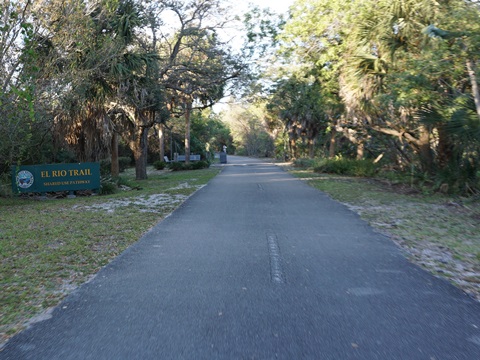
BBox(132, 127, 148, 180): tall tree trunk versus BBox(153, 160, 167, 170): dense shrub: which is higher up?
BBox(132, 127, 148, 180): tall tree trunk

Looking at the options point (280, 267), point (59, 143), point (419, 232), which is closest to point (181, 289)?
point (280, 267)

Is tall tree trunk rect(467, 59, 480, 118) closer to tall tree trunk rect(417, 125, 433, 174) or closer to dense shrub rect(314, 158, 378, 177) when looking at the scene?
tall tree trunk rect(417, 125, 433, 174)

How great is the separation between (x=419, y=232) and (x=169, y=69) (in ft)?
57.4

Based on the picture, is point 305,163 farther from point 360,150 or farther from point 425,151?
point 425,151

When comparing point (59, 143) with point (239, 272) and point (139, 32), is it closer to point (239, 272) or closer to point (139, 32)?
point (139, 32)

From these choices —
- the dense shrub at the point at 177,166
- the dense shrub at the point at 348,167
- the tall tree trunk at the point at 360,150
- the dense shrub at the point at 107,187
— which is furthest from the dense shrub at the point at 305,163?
the dense shrub at the point at 107,187

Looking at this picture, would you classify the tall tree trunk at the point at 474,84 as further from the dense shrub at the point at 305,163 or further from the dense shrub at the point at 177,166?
the dense shrub at the point at 177,166

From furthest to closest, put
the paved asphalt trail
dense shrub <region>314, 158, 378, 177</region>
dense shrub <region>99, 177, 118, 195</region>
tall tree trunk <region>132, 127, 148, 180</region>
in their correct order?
1. dense shrub <region>314, 158, 378, 177</region>
2. tall tree trunk <region>132, 127, 148, 180</region>
3. dense shrub <region>99, 177, 118, 195</region>
4. the paved asphalt trail

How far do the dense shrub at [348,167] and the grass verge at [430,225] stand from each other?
723 cm

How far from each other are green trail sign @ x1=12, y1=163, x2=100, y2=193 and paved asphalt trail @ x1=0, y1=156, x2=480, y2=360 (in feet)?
29.8

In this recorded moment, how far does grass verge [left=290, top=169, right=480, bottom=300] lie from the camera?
6227mm

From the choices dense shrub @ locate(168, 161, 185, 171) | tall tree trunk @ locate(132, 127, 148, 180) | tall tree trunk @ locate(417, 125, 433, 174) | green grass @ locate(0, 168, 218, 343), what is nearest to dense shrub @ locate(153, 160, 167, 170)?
dense shrub @ locate(168, 161, 185, 171)

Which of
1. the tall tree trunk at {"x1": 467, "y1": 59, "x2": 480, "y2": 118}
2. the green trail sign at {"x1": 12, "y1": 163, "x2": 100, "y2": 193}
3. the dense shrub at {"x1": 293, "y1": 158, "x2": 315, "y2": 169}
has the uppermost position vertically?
the tall tree trunk at {"x1": 467, "y1": 59, "x2": 480, "y2": 118}

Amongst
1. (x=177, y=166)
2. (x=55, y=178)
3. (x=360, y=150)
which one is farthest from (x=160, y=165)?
(x=55, y=178)
